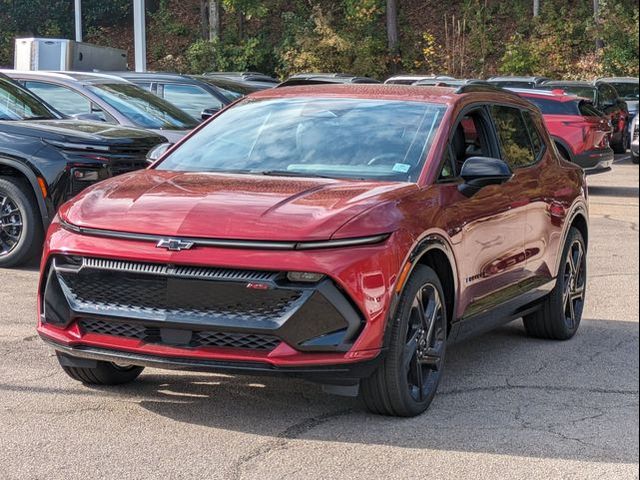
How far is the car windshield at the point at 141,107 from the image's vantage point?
1311 centimetres

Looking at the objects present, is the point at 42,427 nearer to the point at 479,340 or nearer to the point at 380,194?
the point at 380,194

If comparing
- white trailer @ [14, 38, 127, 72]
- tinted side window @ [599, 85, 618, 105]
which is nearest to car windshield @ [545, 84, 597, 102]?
tinted side window @ [599, 85, 618, 105]

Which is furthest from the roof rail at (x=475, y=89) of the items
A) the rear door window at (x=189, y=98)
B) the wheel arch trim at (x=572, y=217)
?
the rear door window at (x=189, y=98)

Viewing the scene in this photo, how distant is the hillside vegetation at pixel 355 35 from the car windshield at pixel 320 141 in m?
33.7

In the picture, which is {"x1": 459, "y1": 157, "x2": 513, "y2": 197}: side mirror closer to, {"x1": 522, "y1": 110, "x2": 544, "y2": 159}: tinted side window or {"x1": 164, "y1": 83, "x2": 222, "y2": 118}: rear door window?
{"x1": 522, "y1": 110, "x2": 544, "y2": 159}: tinted side window

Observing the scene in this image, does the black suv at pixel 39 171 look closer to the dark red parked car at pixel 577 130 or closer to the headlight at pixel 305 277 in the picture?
the headlight at pixel 305 277

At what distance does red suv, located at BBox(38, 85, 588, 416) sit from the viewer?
17.8 feet

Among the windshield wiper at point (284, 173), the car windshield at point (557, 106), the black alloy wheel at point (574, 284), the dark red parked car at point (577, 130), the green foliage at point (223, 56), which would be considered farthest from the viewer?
the green foliage at point (223, 56)

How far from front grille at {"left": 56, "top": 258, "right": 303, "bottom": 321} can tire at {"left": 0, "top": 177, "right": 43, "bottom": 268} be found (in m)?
4.83

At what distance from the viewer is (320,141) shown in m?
6.68

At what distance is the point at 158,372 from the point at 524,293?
2.27 metres

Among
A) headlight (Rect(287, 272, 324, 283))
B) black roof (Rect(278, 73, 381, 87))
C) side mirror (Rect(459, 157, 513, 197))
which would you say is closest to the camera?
headlight (Rect(287, 272, 324, 283))

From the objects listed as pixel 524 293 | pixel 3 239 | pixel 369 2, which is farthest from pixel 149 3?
pixel 524 293

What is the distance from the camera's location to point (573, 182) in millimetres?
8352
